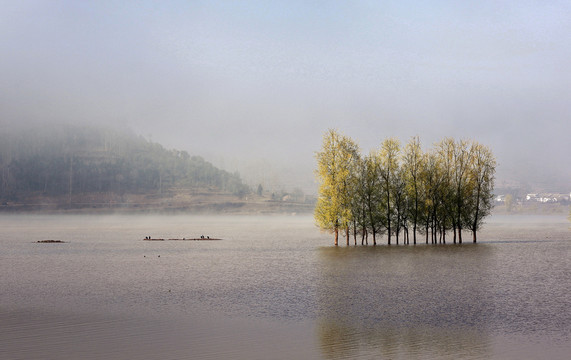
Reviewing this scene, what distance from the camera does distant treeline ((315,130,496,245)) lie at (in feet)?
320

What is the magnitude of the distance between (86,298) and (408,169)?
75.3 m

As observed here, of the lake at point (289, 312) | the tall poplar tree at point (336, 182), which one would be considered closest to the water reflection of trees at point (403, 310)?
the lake at point (289, 312)

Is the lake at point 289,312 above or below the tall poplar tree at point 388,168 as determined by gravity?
below

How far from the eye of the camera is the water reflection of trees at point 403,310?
25.4 metres

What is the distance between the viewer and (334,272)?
200 feet

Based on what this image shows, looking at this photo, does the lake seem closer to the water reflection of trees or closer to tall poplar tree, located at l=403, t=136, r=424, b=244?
the water reflection of trees

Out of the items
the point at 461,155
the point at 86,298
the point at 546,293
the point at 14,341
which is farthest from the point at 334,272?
the point at 461,155

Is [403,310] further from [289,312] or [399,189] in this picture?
[399,189]

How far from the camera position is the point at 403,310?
35562 millimetres

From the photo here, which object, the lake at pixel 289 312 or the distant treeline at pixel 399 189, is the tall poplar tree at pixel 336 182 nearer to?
the distant treeline at pixel 399 189

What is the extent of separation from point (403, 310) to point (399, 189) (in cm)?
6905

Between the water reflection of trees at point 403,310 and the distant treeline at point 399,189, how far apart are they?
2970 cm

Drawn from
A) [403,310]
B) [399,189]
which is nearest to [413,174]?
[399,189]

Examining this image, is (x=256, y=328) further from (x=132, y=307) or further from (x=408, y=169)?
(x=408, y=169)
